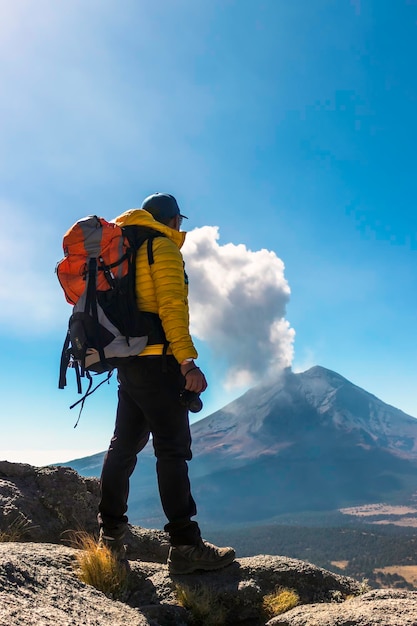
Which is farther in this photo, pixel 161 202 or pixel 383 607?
pixel 161 202

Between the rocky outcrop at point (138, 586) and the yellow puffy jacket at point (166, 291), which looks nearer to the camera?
the rocky outcrop at point (138, 586)

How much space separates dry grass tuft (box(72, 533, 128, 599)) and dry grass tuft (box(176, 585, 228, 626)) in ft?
1.30

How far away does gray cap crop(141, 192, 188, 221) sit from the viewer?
3973 mm

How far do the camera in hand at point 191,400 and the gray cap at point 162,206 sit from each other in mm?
1529

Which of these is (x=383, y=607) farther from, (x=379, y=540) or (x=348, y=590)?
(x=379, y=540)

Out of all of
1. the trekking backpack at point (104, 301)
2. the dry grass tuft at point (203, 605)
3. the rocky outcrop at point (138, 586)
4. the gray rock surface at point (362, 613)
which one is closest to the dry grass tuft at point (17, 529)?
the rocky outcrop at point (138, 586)

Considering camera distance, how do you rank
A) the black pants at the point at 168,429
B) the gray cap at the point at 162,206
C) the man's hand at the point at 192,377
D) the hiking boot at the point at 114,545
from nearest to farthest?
the man's hand at the point at 192,377
the black pants at the point at 168,429
the hiking boot at the point at 114,545
the gray cap at the point at 162,206

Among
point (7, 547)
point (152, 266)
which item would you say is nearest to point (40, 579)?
point (7, 547)

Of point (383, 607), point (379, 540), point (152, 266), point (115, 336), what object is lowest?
point (379, 540)

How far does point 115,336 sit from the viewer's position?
3.30 metres

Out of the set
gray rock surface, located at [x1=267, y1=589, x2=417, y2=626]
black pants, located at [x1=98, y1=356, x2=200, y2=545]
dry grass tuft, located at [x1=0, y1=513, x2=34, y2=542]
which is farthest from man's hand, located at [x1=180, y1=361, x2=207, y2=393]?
dry grass tuft, located at [x1=0, y1=513, x2=34, y2=542]

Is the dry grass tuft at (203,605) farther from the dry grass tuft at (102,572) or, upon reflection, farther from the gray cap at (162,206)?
the gray cap at (162,206)

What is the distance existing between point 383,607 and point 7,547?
2.39 metres

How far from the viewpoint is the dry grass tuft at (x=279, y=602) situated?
10.5ft
